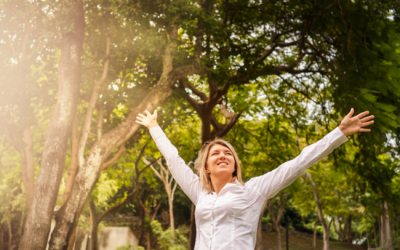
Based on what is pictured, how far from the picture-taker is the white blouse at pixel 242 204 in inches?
80.4

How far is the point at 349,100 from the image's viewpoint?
546 centimetres

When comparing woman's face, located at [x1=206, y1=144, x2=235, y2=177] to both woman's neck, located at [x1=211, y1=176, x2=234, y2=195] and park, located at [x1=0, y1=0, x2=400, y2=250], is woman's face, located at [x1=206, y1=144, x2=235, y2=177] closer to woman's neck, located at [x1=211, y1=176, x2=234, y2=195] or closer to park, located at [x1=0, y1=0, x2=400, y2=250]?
woman's neck, located at [x1=211, y1=176, x2=234, y2=195]

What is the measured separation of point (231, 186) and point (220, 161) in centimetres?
24

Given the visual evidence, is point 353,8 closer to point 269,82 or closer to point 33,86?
point 269,82

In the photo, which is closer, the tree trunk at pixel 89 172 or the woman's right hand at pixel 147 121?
the woman's right hand at pixel 147 121

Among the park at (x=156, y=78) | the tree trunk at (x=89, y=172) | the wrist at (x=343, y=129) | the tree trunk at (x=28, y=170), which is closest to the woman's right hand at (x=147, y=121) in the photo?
the park at (x=156, y=78)

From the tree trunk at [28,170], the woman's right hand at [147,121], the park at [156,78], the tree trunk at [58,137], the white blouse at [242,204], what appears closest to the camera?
the white blouse at [242,204]

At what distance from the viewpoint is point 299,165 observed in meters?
2.18

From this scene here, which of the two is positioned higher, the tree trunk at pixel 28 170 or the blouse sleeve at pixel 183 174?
the tree trunk at pixel 28 170

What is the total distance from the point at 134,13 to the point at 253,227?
5.42 meters

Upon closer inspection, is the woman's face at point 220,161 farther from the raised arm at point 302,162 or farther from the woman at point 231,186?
the raised arm at point 302,162

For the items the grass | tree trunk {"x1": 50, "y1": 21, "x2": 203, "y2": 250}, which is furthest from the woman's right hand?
the grass

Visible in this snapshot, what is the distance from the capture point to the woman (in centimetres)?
206

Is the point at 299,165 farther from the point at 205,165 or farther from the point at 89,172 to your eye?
the point at 89,172
